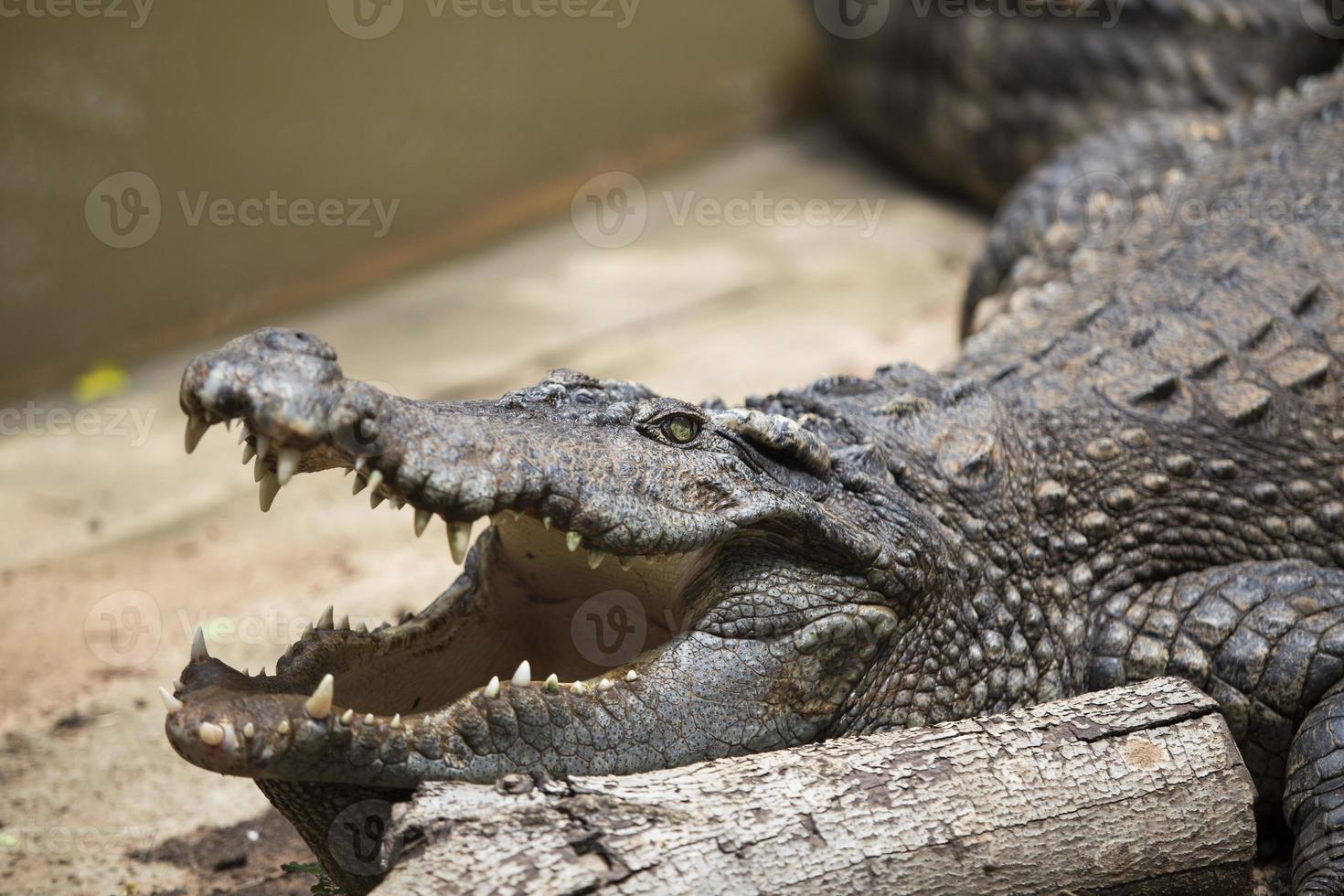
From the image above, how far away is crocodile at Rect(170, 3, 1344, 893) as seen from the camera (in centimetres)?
258

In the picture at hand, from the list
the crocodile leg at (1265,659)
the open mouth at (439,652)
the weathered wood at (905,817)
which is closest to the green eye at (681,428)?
the open mouth at (439,652)

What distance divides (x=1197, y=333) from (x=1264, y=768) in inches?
49.4

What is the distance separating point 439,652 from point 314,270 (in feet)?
14.6

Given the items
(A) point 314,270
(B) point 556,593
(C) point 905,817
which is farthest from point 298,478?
(C) point 905,817

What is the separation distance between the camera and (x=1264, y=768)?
132 inches

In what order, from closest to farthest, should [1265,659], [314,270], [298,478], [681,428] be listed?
[681,428]
[1265,659]
[298,478]
[314,270]

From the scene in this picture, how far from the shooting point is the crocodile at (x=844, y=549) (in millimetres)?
2582

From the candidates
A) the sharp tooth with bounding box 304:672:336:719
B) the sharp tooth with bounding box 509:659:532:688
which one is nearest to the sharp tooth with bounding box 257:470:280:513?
the sharp tooth with bounding box 304:672:336:719

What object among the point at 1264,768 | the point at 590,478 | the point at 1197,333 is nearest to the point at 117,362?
the point at 590,478

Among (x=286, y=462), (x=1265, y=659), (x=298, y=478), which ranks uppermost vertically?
(x=298, y=478)

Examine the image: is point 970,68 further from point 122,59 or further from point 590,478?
point 590,478

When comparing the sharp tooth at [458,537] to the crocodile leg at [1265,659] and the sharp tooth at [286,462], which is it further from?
the crocodile leg at [1265,659]

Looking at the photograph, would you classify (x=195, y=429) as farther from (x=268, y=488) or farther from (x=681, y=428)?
(x=681, y=428)

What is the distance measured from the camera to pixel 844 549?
3.04 meters
